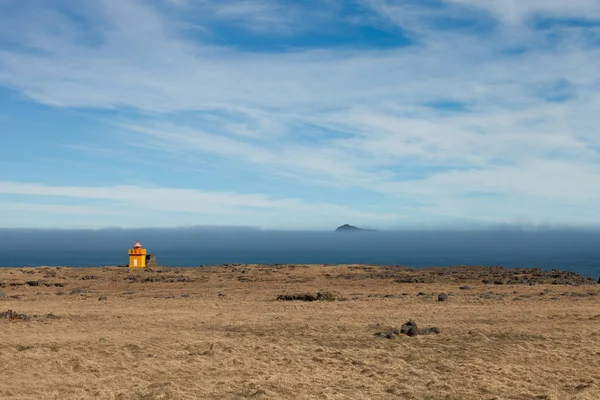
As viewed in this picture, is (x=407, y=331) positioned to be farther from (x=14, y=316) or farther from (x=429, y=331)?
(x=14, y=316)

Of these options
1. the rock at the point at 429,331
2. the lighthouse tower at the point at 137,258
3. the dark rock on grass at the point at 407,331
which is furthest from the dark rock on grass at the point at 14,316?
the lighthouse tower at the point at 137,258

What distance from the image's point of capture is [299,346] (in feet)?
57.3

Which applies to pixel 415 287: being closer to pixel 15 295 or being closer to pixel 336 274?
pixel 336 274

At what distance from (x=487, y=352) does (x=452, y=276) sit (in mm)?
28543

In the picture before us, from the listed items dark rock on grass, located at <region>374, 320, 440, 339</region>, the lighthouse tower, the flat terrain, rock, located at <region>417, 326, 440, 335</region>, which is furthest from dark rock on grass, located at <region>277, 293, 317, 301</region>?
the lighthouse tower

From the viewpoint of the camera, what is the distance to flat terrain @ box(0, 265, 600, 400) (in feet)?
43.3

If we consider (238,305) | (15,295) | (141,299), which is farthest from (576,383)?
(15,295)

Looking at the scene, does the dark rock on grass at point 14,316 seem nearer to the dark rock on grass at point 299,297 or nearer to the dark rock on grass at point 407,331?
the dark rock on grass at point 299,297

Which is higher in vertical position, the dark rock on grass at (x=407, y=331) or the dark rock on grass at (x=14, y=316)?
the dark rock on grass at (x=407, y=331)

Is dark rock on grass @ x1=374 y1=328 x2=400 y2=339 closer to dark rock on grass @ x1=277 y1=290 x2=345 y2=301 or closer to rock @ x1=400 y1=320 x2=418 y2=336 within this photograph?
rock @ x1=400 y1=320 x2=418 y2=336

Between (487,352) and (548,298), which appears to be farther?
(548,298)

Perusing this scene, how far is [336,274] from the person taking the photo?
4712 centimetres

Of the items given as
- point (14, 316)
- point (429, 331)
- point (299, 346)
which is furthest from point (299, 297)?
point (14, 316)

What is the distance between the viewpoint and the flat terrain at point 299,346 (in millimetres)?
13195
